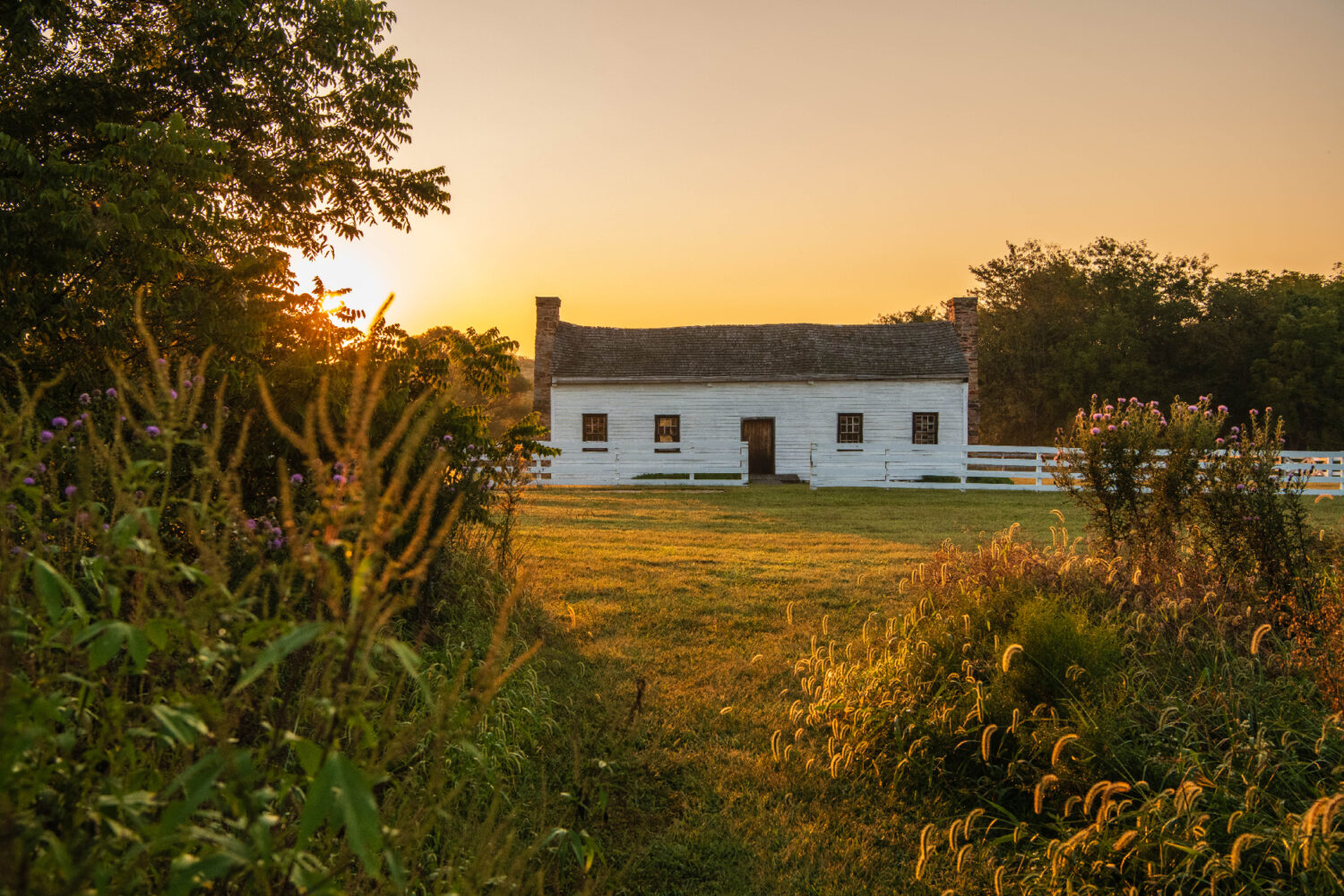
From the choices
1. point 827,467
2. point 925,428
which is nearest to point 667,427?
point 827,467

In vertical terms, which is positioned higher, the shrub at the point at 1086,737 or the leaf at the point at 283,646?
the leaf at the point at 283,646

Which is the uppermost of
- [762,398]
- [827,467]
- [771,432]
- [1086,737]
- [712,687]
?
[762,398]

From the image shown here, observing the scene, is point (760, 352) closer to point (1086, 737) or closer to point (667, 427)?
point (667, 427)

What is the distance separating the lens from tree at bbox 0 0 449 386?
599 centimetres

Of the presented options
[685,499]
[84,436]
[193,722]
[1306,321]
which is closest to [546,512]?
[685,499]

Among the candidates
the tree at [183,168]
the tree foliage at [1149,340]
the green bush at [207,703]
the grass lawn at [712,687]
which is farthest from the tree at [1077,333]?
the green bush at [207,703]

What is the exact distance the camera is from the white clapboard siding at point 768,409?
94.5 ft

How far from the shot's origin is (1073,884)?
3562 mm

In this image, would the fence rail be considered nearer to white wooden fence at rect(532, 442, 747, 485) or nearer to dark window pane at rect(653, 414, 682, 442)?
white wooden fence at rect(532, 442, 747, 485)

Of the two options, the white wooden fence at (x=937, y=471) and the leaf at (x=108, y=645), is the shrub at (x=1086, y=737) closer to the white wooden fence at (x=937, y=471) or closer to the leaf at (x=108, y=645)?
the leaf at (x=108, y=645)

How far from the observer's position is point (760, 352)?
3017 centimetres

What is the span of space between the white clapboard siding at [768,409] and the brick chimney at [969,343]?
101cm

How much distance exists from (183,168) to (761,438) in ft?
79.2

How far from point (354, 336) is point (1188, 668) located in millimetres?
6019
